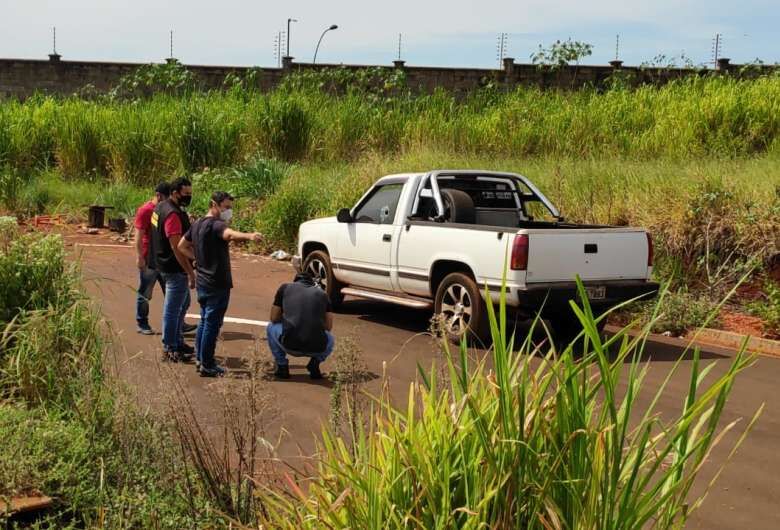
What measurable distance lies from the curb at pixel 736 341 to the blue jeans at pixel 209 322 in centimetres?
553

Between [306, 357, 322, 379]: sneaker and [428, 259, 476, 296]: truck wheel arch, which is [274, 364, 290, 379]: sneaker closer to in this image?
[306, 357, 322, 379]: sneaker

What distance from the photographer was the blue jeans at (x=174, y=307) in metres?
10.6

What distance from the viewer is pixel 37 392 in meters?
7.02

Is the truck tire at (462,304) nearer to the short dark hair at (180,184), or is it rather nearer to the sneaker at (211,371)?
the sneaker at (211,371)

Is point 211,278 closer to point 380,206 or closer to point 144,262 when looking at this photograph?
point 144,262

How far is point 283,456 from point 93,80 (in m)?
35.4

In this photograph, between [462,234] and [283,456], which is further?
[462,234]

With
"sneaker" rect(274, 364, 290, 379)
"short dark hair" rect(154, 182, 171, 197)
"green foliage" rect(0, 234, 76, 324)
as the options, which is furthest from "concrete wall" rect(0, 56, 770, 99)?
"green foliage" rect(0, 234, 76, 324)

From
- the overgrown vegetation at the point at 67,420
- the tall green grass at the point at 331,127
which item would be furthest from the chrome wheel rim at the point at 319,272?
the tall green grass at the point at 331,127

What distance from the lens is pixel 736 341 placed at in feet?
41.6

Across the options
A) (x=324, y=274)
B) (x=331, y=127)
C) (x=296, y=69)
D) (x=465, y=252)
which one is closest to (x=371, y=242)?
(x=324, y=274)

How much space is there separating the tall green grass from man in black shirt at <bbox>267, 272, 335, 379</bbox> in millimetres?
14290

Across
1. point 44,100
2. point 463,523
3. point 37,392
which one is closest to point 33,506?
point 37,392

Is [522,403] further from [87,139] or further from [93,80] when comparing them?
[93,80]
